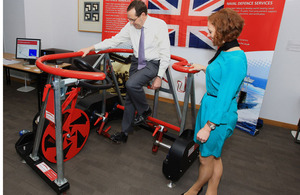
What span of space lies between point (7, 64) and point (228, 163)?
366cm

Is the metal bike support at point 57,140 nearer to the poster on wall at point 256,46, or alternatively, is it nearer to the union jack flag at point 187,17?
the poster on wall at point 256,46

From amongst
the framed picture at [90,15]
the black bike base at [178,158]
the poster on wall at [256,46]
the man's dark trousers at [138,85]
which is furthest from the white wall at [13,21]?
the black bike base at [178,158]

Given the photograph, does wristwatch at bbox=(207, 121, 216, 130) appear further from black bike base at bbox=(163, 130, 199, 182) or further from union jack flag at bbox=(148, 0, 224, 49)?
union jack flag at bbox=(148, 0, 224, 49)

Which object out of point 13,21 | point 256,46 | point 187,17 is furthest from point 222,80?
point 13,21

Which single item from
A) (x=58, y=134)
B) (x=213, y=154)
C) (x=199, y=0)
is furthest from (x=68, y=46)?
(x=213, y=154)

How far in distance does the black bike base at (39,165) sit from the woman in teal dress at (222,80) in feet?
4.04

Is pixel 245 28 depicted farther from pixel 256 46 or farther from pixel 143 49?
pixel 143 49

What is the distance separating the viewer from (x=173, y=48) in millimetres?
4113

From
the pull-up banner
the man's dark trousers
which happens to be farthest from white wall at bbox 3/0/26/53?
the man's dark trousers

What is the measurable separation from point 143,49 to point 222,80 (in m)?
1.19

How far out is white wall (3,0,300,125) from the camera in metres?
3.32

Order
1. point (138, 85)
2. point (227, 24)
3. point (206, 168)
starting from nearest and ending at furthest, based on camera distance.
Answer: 1. point (227, 24)
2. point (206, 168)
3. point (138, 85)

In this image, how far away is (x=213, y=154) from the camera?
154 cm

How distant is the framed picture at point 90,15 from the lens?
175 inches
